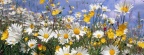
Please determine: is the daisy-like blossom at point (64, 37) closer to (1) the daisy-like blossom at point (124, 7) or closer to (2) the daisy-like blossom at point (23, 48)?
(2) the daisy-like blossom at point (23, 48)

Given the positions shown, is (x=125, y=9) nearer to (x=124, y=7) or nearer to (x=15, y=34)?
(x=124, y=7)

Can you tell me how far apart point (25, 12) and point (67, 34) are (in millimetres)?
A: 3644

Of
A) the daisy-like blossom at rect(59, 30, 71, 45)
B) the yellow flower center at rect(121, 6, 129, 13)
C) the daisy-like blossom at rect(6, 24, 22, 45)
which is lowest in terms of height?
the daisy-like blossom at rect(6, 24, 22, 45)

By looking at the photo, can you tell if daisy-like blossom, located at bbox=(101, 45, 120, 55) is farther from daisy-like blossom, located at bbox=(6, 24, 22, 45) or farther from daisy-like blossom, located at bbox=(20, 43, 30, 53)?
daisy-like blossom, located at bbox=(20, 43, 30, 53)

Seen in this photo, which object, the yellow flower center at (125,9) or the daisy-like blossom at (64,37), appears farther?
the daisy-like blossom at (64,37)

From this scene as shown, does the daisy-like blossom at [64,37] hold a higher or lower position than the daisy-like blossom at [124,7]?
lower

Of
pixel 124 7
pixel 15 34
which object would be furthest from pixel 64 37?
pixel 124 7

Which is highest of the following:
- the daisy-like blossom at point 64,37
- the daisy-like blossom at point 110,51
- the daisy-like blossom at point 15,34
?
the daisy-like blossom at point 64,37

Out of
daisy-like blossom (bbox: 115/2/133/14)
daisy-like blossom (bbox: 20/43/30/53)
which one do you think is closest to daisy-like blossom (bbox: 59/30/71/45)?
daisy-like blossom (bbox: 20/43/30/53)

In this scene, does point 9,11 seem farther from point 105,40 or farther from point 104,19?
point 105,40

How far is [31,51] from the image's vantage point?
261 cm

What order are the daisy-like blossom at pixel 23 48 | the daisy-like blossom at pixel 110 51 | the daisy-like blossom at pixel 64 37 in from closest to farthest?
1. the daisy-like blossom at pixel 110 51
2. the daisy-like blossom at pixel 64 37
3. the daisy-like blossom at pixel 23 48

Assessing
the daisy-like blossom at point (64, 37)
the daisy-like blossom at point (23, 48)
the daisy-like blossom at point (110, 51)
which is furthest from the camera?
the daisy-like blossom at point (23, 48)

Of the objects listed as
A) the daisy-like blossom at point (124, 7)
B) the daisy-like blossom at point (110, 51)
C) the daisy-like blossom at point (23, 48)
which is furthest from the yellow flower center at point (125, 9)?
the daisy-like blossom at point (23, 48)
